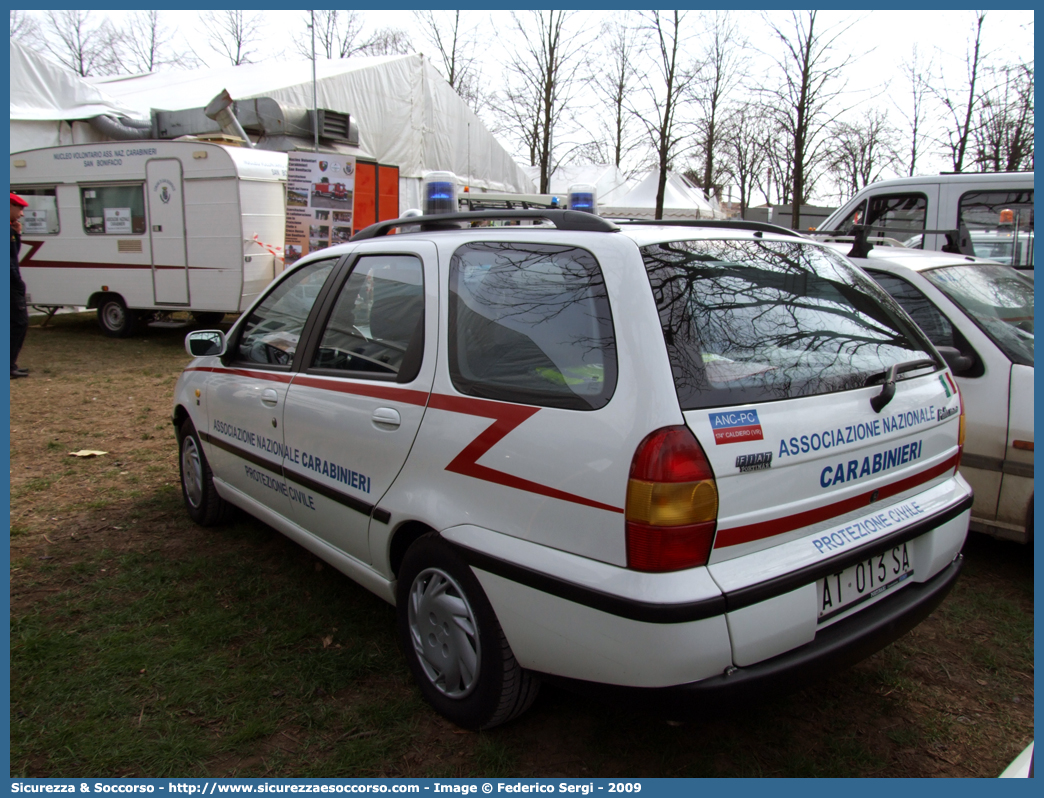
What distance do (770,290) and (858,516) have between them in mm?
756

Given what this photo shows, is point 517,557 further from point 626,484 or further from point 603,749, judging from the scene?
point 603,749

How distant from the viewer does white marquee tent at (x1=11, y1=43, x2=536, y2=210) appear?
15.1 metres

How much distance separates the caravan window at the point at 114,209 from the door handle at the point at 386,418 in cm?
996

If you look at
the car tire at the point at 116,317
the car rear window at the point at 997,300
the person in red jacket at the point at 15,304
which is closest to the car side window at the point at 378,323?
the car rear window at the point at 997,300

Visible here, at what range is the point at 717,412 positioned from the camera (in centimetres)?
199

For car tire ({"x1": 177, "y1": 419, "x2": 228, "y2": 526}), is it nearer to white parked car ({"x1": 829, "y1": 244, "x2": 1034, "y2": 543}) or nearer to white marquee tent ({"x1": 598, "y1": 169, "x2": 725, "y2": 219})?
white parked car ({"x1": 829, "y1": 244, "x2": 1034, "y2": 543})

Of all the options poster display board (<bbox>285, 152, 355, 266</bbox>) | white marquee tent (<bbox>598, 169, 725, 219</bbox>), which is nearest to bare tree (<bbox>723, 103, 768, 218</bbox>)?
white marquee tent (<bbox>598, 169, 725, 219</bbox>)

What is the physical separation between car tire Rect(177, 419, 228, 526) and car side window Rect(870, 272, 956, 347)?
3.81m

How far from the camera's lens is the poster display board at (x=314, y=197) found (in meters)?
10.3

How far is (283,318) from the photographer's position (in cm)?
361

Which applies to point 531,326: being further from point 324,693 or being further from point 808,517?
point 324,693

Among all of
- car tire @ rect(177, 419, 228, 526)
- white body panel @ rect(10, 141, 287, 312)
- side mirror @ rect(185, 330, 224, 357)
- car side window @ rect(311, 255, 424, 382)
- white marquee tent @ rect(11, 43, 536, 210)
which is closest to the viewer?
car side window @ rect(311, 255, 424, 382)

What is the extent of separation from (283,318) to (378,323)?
0.91 metres

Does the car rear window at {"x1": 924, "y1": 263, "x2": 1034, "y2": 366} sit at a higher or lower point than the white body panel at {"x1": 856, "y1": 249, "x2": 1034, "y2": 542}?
higher
